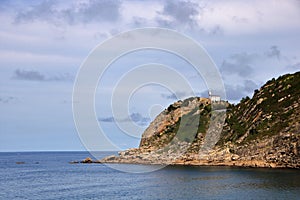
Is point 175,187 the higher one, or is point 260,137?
point 260,137

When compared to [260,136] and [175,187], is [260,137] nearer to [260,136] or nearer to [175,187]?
[260,136]

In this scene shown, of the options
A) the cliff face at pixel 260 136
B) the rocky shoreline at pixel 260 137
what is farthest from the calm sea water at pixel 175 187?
the cliff face at pixel 260 136

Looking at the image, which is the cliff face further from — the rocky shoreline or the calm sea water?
the calm sea water

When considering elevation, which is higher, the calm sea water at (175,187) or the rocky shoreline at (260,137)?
the rocky shoreline at (260,137)

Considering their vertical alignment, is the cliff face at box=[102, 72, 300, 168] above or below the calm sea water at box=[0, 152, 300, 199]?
above

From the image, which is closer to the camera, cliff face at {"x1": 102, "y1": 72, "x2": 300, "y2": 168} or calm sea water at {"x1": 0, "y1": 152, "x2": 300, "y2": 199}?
calm sea water at {"x1": 0, "y1": 152, "x2": 300, "y2": 199}

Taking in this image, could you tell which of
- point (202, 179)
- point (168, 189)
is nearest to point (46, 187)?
→ point (168, 189)

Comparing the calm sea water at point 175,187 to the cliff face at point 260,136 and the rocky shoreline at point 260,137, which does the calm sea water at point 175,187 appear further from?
the cliff face at point 260,136

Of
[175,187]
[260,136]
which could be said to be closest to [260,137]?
[260,136]

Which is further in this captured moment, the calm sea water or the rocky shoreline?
the rocky shoreline

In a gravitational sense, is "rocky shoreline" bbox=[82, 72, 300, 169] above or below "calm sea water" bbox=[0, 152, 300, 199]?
above

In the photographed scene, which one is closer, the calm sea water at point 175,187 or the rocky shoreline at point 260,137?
the calm sea water at point 175,187

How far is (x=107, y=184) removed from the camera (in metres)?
124

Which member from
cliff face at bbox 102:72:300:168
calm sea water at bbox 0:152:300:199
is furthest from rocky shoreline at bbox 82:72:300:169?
calm sea water at bbox 0:152:300:199
